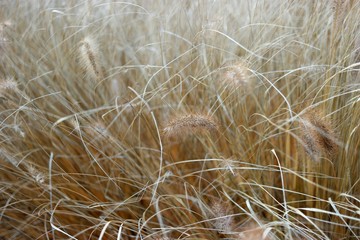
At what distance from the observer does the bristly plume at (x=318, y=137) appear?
5.38 feet

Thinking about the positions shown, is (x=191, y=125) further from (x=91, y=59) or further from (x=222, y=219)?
(x=91, y=59)

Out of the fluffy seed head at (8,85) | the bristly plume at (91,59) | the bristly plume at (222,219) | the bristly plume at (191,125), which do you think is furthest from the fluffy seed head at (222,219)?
the fluffy seed head at (8,85)

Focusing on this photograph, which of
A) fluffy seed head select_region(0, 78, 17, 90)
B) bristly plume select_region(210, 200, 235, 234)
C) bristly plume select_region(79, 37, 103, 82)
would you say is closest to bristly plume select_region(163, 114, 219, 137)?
bristly plume select_region(210, 200, 235, 234)

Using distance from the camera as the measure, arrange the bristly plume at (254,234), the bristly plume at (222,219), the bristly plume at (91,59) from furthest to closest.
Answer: the bristly plume at (91,59) < the bristly plume at (222,219) < the bristly plume at (254,234)

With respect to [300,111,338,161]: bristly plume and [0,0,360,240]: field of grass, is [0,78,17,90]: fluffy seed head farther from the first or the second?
[300,111,338,161]: bristly plume

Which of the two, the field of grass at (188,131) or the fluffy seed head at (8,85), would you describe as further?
the fluffy seed head at (8,85)

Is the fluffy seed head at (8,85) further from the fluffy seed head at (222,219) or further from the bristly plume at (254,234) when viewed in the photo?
the bristly plume at (254,234)

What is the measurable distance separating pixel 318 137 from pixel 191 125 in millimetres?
363

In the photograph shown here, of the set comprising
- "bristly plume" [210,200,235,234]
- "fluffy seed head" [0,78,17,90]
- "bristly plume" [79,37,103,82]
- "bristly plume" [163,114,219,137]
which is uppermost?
"bristly plume" [79,37,103,82]

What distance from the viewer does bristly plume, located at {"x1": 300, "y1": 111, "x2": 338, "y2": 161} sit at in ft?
5.38

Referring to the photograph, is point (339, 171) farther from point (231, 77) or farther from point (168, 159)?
point (168, 159)

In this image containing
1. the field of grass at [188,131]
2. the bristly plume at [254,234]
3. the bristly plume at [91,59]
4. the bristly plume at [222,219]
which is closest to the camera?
the bristly plume at [254,234]

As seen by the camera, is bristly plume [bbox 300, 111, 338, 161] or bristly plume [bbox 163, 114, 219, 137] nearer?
bristly plume [bbox 300, 111, 338, 161]

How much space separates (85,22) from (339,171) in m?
1.32
